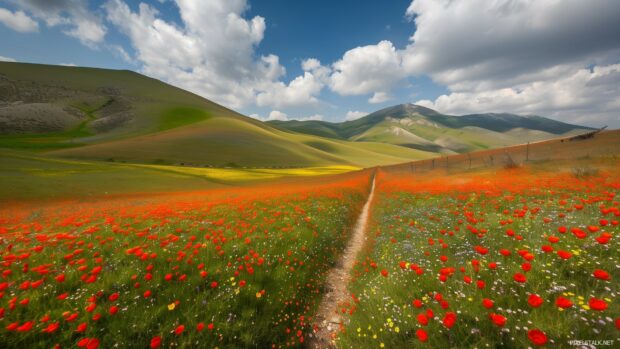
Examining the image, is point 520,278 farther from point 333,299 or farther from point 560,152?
point 560,152

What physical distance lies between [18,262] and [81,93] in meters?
200

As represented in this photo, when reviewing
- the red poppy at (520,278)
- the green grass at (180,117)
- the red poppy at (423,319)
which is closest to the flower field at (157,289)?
the red poppy at (423,319)

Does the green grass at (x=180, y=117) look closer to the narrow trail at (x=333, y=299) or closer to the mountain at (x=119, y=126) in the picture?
the mountain at (x=119, y=126)

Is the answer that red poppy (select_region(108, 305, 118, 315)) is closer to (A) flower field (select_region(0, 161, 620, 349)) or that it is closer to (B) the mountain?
(A) flower field (select_region(0, 161, 620, 349))

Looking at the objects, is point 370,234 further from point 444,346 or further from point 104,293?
point 104,293

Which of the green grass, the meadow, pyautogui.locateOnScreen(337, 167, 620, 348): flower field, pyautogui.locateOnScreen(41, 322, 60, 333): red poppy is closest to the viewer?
pyautogui.locateOnScreen(337, 167, 620, 348): flower field

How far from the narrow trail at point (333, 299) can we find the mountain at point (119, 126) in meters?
72.5

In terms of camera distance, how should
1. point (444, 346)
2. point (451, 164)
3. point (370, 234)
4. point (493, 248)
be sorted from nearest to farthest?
point (444, 346)
point (493, 248)
point (370, 234)
point (451, 164)

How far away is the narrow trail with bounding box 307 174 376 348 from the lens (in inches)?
210

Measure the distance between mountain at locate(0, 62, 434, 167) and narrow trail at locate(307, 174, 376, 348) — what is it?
2853 inches

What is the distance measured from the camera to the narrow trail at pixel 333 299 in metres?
5.34

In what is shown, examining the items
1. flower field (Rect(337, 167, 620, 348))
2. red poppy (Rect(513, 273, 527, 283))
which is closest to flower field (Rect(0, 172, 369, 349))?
flower field (Rect(337, 167, 620, 348))

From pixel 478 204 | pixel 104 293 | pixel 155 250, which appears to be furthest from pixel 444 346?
pixel 478 204

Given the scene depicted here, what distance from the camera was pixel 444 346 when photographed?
3312mm
